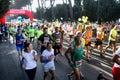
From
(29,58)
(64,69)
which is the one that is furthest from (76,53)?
(64,69)

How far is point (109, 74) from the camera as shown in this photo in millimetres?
10508

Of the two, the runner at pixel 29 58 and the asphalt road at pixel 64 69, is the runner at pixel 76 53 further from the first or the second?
the asphalt road at pixel 64 69

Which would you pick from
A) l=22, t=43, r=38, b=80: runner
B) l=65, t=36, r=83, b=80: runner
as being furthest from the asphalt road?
l=22, t=43, r=38, b=80: runner

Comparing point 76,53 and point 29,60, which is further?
point 29,60

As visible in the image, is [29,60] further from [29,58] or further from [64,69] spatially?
[64,69]

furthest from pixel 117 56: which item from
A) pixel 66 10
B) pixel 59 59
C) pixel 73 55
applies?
pixel 66 10

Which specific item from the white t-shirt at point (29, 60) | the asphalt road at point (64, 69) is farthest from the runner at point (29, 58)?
the asphalt road at point (64, 69)

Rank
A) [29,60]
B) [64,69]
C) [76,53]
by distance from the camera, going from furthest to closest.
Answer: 1. [64,69]
2. [29,60]
3. [76,53]

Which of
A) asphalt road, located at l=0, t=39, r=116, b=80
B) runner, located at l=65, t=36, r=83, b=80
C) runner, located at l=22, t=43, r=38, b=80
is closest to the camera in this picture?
runner, located at l=65, t=36, r=83, b=80

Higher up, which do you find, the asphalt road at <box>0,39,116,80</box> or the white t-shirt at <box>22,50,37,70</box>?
the white t-shirt at <box>22,50,37,70</box>

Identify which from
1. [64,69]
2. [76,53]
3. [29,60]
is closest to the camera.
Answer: [76,53]

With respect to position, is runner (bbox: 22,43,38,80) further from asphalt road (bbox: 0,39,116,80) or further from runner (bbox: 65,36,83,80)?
asphalt road (bbox: 0,39,116,80)

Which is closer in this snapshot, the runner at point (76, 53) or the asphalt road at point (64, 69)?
the runner at point (76, 53)

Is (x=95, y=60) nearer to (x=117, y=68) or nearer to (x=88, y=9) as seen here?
(x=117, y=68)
